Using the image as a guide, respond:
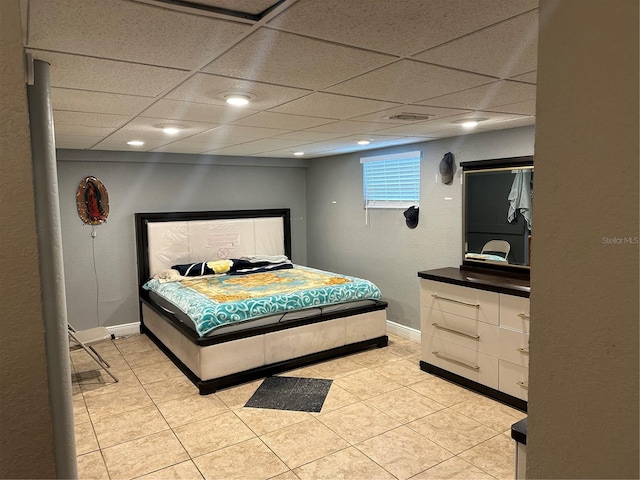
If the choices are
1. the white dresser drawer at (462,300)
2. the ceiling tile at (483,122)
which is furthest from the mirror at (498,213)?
the white dresser drawer at (462,300)

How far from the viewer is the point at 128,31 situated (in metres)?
1.42

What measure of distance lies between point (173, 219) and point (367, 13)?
458 centimetres

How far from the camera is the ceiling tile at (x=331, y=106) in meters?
2.43

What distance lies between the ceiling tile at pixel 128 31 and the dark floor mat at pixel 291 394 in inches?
104

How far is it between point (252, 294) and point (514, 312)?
89.2 inches

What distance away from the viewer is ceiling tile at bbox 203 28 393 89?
154cm

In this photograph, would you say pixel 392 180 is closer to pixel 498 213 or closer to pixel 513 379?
pixel 498 213

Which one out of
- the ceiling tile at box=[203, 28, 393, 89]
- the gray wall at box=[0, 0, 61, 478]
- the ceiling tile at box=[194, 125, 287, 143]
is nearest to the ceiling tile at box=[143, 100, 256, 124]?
the ceiling tile at box=[194, 125, 287, 143]

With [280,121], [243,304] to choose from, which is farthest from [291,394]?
[280,121]

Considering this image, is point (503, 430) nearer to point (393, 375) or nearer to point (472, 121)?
point (393, 375)

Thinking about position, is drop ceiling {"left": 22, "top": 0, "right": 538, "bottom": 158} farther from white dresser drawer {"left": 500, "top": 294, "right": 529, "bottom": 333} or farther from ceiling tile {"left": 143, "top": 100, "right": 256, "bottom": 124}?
white dresser drawer {"left": 500, "top": 294, "right": 529, "bottom": 333}

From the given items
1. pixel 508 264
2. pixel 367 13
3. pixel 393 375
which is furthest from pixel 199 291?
pixel 367 13

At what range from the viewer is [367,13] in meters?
1.32

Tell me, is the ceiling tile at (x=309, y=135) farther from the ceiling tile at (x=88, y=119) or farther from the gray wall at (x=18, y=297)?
the gray wall at (x=18, y=297)
